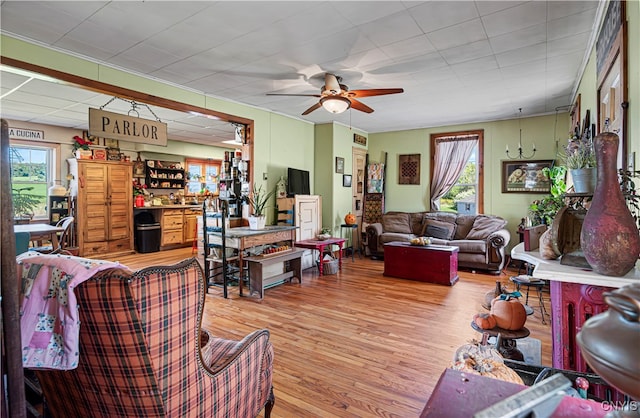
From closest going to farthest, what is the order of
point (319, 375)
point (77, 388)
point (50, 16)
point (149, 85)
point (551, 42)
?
point (77, 388)
point (319, 375)
point (50, 16)
point (551, 42)
point (149, 85)

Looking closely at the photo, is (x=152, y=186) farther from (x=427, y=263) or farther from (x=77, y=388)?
(x=77, y=388)

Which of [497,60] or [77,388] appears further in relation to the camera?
[497,60]

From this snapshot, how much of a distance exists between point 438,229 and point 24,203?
25.9 feet

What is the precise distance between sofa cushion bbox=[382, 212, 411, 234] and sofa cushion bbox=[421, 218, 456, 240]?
385 millimetres

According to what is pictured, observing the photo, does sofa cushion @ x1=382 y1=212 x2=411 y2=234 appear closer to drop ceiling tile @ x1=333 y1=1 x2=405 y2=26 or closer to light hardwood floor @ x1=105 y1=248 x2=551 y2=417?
light hardwood floor @ x1=105 y1=248 x2=551 y2=417

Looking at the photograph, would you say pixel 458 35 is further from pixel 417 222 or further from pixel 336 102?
pixel 417 222

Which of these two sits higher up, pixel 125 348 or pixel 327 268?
pixel 125 348

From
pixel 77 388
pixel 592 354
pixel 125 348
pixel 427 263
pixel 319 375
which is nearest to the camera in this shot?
pixel 592 354

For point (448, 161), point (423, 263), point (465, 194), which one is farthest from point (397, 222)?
point (423, 263)

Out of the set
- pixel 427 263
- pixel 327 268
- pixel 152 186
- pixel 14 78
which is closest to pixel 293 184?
pixel 327 268

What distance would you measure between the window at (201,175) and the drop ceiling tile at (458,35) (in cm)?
778

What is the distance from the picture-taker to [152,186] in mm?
8461

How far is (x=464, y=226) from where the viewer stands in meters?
6.57

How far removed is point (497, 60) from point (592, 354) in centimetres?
394
